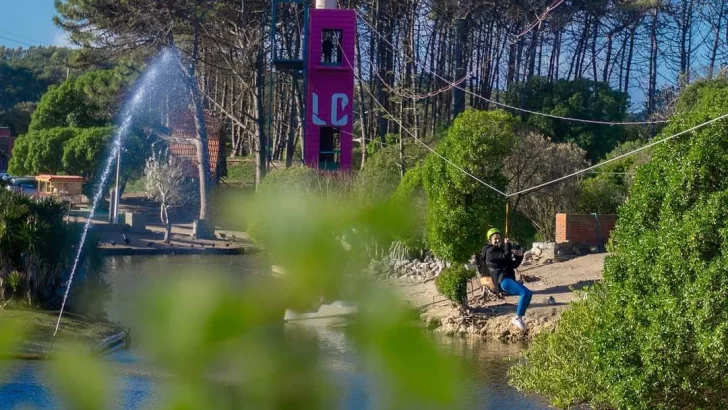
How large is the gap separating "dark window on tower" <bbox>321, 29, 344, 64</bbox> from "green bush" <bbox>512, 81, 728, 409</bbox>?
23809 millimetres

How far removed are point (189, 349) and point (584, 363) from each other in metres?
6.96

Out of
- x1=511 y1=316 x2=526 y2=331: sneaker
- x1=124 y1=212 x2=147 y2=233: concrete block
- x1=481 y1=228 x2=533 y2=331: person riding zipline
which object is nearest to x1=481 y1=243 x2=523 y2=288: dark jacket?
x1=481 y1=228 x2=533 y2=331: person riding zipline

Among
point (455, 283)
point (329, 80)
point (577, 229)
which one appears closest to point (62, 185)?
point (329, 80)

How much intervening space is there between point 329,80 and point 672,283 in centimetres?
2400

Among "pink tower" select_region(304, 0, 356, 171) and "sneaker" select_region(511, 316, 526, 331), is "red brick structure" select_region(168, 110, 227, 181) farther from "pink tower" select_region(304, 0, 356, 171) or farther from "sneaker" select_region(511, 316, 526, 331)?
"sneaker" select_region(511, 316, 526, 331)

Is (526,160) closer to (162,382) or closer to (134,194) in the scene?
(162,382)

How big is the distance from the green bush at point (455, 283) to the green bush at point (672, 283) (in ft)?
27.3

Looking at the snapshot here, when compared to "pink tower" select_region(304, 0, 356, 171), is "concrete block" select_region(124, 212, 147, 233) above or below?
below

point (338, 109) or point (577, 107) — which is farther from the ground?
point (577, 107)

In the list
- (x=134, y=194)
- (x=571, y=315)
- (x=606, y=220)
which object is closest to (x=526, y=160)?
(x=606, y=220)

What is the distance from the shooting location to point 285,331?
188 cm

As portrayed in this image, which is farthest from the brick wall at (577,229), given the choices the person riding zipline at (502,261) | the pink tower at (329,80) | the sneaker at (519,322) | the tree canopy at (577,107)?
the tree canopy at (577,107)

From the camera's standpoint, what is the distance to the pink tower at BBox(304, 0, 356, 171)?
2980 centimetres

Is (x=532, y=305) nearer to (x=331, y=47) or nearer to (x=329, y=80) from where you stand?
(x=329, y=80)
